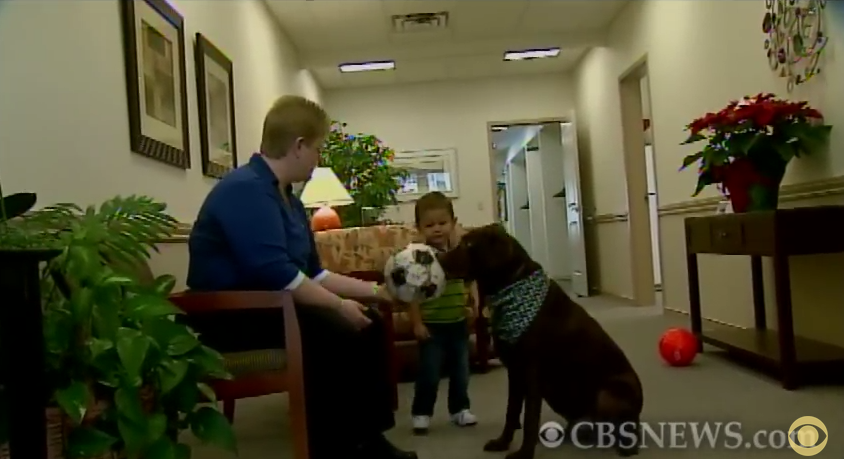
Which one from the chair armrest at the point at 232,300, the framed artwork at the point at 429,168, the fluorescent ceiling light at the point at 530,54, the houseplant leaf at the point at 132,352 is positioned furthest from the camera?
the framed artwork at the point at 429,168

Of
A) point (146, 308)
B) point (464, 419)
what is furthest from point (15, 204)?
point (464, 419)

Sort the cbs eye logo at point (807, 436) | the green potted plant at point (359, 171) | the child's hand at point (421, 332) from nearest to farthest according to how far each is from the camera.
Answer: the cbs eye logo at point (807, 436), the child's hand at point (421, 332), the green potted plant at point (359, 171)

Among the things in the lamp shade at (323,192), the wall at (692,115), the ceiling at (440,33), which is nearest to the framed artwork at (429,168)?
the ceiling at (440,33)

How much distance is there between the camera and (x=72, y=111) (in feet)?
8.23

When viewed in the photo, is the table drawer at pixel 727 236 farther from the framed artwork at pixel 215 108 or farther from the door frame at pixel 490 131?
the door frame at pixel 490 131

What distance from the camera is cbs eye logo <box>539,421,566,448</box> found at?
241 cm

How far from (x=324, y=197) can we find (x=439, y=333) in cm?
283

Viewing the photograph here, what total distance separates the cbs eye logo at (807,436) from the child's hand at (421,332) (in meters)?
1.16

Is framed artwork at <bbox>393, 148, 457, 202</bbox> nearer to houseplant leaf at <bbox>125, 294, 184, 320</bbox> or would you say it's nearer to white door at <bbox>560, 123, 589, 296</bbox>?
white door at <bbox>560, 123, 589, 296</bbox>

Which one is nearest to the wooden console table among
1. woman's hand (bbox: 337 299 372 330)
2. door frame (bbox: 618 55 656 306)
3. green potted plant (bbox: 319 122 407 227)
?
woman's hand (bbox: 337 299 372 330)

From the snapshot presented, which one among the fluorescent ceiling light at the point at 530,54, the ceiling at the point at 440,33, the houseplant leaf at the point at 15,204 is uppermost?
the ceiling at the point at 440,33

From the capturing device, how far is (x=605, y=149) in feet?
25.5

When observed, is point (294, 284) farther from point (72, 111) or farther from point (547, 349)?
point (72, 111)

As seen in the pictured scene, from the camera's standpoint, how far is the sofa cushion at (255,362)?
2023 millimetres
